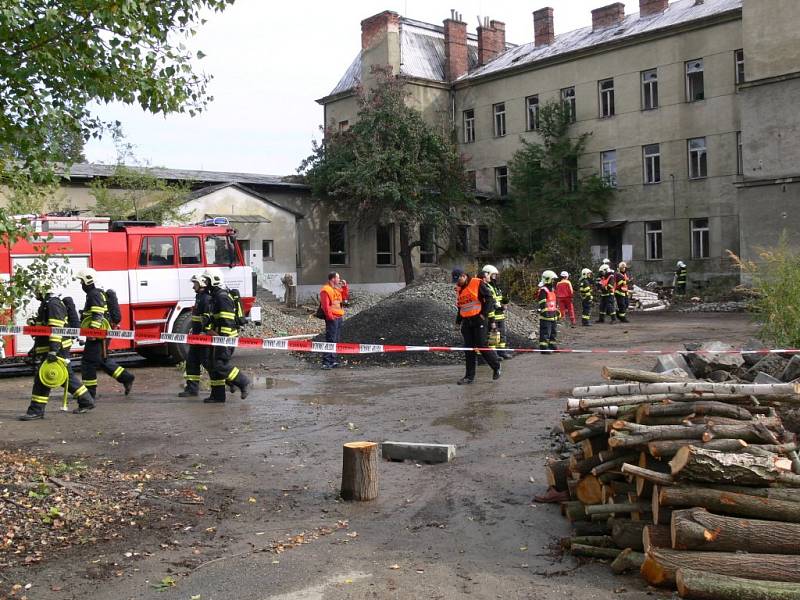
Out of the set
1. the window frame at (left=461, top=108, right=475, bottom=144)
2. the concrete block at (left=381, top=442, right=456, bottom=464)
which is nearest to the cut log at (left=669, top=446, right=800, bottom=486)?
the concrete block at (left=381, top=442, right=456, bottom=464)

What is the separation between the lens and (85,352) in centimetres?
1191

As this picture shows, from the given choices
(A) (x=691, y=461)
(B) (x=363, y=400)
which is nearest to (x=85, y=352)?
(B) (x=363, y=400)

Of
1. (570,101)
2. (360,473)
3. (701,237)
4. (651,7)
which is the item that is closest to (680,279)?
(701,237)

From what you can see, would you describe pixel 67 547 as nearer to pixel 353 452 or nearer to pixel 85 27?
pixel 353 452

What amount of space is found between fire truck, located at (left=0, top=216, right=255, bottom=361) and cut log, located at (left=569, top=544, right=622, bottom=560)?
39.3ft

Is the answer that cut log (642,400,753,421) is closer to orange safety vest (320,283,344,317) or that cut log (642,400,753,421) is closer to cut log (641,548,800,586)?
cut log (641,548,800,586)

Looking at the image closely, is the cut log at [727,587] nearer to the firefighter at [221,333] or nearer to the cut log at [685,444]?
the cut log at [685,444]

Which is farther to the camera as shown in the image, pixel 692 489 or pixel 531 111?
pixel 531 111

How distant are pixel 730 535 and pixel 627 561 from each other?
66cm

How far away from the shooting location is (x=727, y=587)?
4.52m

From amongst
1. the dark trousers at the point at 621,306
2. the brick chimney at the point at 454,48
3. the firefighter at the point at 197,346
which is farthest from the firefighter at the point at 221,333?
the brick chimney at the point at 454,48

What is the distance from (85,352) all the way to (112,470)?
14.6ft

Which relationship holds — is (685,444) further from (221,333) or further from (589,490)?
(221,333)

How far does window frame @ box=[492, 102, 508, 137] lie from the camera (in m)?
43.1
